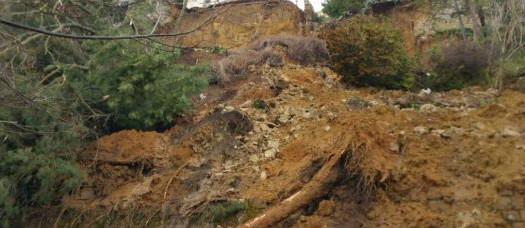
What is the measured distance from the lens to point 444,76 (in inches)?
461

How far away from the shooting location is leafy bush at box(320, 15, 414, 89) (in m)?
11.1

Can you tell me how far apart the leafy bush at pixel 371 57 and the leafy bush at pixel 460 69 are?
582 millimetres

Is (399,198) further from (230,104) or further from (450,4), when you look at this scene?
(450,4)

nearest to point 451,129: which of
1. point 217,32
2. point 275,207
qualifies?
point 275,207

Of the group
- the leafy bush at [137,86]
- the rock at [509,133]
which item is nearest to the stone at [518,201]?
the rock at [509,133]

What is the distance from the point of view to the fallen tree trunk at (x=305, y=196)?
678cm

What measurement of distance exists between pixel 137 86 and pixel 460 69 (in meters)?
6.32

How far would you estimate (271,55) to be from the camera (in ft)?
43.5

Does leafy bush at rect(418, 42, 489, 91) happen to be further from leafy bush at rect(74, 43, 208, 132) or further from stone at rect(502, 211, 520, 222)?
stone at rect(502, 211, 520, 222)

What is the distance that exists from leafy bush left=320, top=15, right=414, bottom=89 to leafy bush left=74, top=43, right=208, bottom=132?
9.82 feet

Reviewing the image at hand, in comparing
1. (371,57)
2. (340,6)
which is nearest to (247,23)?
(340,6)

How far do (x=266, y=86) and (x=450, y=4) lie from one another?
27.9 feet

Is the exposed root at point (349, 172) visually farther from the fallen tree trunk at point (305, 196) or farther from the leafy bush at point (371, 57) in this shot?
the leafy bush at point (371, 57)

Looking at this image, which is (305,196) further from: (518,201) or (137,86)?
(137,86)
